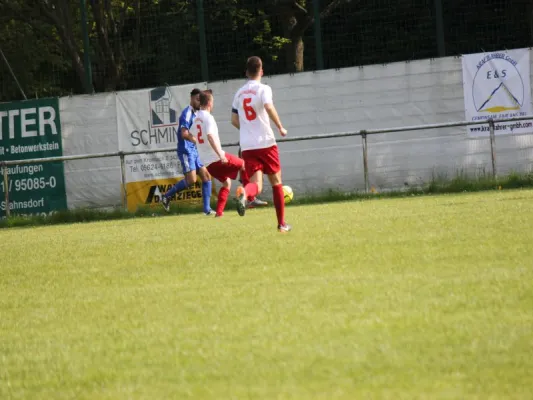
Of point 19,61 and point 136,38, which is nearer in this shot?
point 136,38

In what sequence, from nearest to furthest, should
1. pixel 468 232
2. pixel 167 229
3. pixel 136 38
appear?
pixel 468 232 < pixel 167 229 < pixel 136 38

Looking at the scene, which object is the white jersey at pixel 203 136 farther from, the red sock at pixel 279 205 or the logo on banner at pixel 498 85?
the logo on banner at pixel 498 85

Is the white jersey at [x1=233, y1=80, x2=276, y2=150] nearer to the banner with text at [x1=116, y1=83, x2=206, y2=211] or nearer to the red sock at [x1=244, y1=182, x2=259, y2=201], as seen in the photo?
the red sock at [x1=244, y1=182, x2=259, y2=201]

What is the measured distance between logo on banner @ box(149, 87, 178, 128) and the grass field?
35.6ft

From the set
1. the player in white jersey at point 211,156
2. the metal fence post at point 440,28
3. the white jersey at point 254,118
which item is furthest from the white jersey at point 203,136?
the metal fence post at point 440,28

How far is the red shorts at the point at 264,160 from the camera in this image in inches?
500

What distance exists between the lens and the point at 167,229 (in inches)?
583

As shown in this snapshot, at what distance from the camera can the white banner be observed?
20.8m

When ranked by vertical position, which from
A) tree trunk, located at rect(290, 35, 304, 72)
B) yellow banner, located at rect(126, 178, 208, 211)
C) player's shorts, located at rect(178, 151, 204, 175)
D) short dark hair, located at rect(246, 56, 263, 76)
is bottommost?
yellow banner, located at rect(126, 178, 208, 211)

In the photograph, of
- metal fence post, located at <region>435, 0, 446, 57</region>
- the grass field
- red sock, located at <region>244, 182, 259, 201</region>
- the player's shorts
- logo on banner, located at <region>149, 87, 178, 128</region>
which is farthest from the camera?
logo on banner, located at <region>149, 87, 178, 128</region>

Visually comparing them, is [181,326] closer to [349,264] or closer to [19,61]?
[349,264]

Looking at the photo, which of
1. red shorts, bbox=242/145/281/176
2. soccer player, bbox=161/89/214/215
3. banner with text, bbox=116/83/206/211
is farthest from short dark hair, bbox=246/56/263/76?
banner with text, bbox=116/83/206/211

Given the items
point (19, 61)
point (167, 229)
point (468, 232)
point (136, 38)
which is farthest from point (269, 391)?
point (19, 61)

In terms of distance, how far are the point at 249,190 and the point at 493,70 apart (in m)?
9.19
